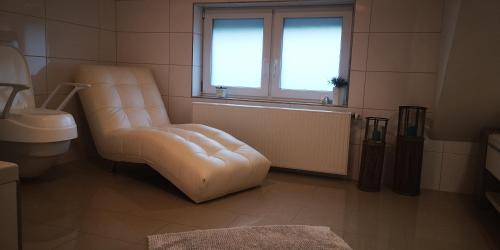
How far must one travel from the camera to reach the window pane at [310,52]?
12.0 feet

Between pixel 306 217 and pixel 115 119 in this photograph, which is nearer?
pixel 306 217

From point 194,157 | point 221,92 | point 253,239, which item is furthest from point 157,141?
point 221,92

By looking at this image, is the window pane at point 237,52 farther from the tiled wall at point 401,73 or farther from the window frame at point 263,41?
the tiled wall at point 401,73

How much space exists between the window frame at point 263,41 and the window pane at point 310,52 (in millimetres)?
165

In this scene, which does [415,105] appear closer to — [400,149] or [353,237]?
[400,149]

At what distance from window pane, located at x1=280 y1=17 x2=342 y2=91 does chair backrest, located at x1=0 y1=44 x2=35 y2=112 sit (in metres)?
2.23

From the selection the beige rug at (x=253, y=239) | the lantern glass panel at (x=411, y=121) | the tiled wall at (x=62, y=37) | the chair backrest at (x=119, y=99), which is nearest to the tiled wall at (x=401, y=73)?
the lantern glass panel at (x=411, y=121)

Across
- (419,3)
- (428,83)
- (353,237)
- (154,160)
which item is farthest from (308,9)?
(353,237)

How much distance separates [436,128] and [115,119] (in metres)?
2.67

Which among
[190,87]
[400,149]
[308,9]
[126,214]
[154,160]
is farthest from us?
[190,87]

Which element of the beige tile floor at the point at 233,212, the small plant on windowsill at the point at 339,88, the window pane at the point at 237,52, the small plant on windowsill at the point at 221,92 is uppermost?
the window pane at the point at 237,52

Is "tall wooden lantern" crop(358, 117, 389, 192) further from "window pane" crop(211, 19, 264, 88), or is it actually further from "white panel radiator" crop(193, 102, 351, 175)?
"window pane" crop(211, 19, 264, 88)

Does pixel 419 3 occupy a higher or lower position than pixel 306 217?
higher

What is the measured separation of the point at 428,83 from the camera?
10.5 feet
